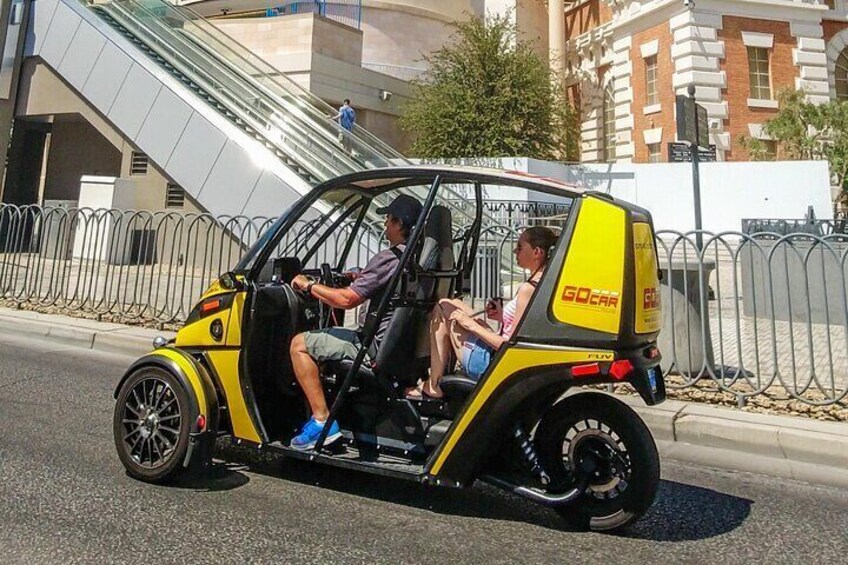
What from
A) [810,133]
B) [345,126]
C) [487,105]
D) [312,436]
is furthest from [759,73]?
[312,436]

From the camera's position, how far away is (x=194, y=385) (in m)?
3.77

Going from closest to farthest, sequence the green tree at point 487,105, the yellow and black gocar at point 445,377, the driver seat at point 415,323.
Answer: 1. the yellow and black gocar at point 445,377
2. the driver seat at point 415,323
3. the green tree at point 487,105

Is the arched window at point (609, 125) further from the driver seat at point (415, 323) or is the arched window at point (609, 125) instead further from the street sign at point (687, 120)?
the driver seat at point (415, 323)

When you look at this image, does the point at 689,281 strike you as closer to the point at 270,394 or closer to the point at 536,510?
the point at 536,510

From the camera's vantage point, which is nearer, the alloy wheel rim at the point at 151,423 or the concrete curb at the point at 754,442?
the alloy wheel rim at the point at 151,423

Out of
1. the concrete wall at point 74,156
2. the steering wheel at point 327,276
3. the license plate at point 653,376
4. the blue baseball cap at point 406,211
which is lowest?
the license plate at point 653,376

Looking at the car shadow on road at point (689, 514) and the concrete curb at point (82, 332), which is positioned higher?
the concrete curb at point (82, 332)

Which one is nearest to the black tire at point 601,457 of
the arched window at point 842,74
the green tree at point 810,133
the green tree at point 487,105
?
the green tree at point 487,105

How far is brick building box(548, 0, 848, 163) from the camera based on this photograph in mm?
24391

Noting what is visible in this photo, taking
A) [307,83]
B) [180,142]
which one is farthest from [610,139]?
[180,142]

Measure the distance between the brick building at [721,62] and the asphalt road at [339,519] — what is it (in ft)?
77.9

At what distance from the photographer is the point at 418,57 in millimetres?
32656

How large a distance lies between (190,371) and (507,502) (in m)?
2.18

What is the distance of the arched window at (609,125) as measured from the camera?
28.4 metres
